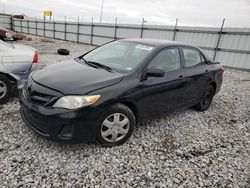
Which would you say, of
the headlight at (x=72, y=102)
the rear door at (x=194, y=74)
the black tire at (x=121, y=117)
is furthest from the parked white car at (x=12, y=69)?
the rear door at (x=194, y=74)

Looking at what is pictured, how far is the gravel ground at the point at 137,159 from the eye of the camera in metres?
2.10

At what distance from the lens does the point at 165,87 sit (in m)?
2.99

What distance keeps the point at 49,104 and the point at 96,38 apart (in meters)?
16.4

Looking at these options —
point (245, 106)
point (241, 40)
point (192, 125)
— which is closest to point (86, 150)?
point (192, 125)

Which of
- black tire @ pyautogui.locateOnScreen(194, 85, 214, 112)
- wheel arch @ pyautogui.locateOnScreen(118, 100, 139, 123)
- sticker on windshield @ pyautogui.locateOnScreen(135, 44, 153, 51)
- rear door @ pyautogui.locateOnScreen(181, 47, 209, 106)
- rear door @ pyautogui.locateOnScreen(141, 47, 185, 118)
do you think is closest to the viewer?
wheel arch @ pyautogui.locateOnScreen(118, 100, 139, 123)

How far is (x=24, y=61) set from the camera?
367 centimetres

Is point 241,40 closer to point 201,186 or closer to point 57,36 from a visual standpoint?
point 201,186

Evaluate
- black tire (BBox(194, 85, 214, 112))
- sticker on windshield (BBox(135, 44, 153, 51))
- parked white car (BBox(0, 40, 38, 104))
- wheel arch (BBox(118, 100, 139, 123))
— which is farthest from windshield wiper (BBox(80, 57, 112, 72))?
black tire (BBox(194, 85, 214, 112))

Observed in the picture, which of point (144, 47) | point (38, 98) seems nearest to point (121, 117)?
point (38, 98)

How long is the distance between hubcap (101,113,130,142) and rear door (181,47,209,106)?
58.8 inches

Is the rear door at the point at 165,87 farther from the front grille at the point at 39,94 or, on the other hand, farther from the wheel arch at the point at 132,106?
the front grille at the point at 39,94

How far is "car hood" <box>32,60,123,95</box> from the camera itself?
228 cm

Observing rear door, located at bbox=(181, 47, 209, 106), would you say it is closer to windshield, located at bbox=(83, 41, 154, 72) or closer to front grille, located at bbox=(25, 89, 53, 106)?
windshield, located at bbox=(83, 41, 154, 72)

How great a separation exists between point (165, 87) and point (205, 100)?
170 centimetres
